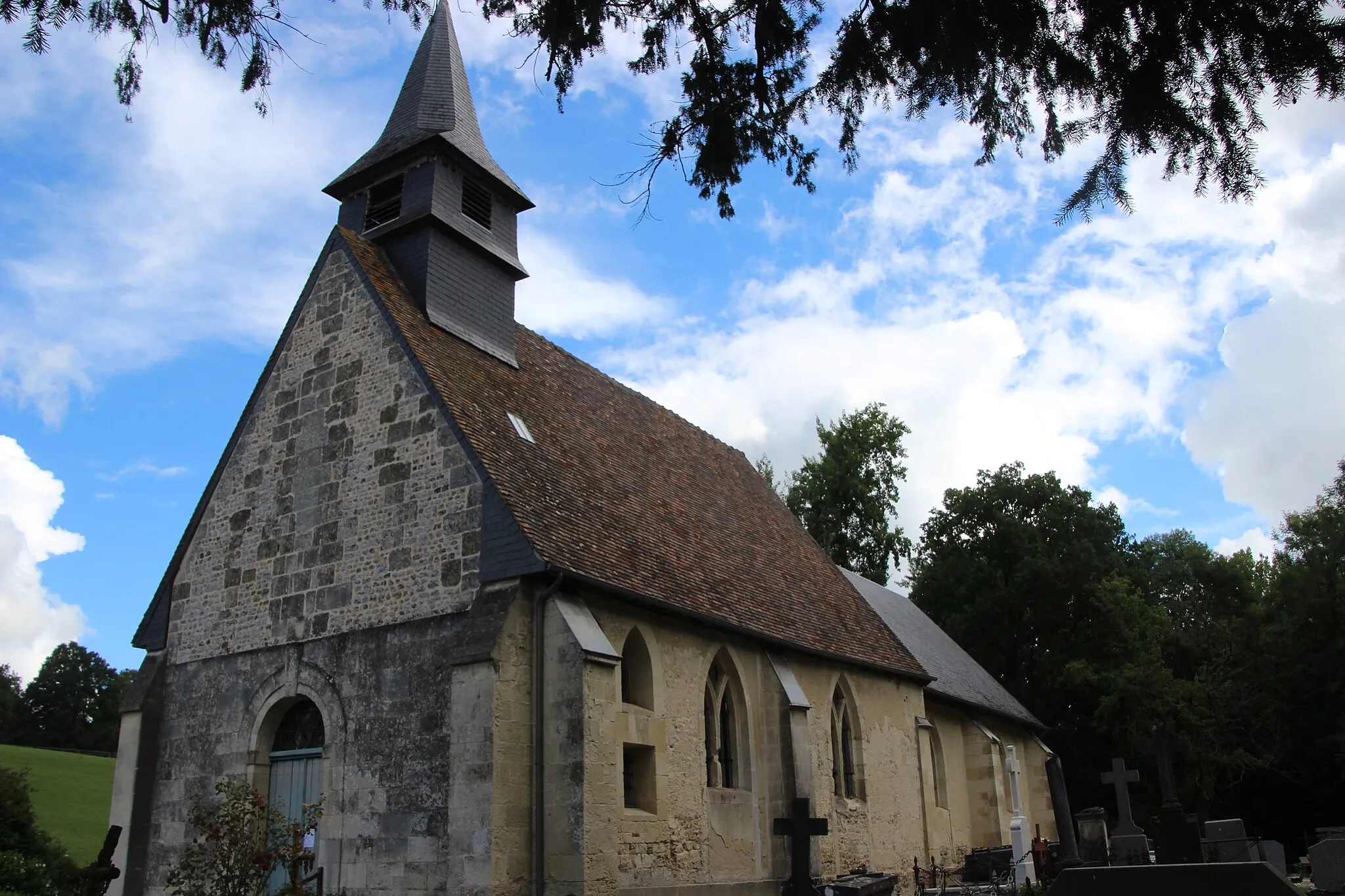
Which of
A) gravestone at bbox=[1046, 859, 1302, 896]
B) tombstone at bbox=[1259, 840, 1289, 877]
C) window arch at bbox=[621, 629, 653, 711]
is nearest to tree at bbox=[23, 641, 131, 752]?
window arch at bbox=[621, 629, 653, 711]

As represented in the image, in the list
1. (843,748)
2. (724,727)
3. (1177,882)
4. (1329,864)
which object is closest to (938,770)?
(843,748)

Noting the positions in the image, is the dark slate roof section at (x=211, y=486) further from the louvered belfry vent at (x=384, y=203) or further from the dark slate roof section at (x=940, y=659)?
the dark slate roof section at (x=940, y=659)

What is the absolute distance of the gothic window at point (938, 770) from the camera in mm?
23438

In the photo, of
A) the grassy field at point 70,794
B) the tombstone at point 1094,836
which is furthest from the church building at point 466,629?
the grassy field at point 70,794

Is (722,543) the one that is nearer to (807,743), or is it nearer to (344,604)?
(807,743)

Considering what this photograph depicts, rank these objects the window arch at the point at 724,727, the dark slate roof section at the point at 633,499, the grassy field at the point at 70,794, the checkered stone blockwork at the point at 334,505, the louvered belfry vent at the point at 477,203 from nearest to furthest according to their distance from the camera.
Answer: the checkered stone blockwork at the point at 334,505 < the dark slate roof section at the point at 633,499 < the window arch at the point at 724,727 < the louvered belfry vent at the point at 477,203 < the grassy field at the point at 70,794

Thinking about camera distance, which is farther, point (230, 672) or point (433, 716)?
point (230, 672)

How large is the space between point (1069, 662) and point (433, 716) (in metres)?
28.8

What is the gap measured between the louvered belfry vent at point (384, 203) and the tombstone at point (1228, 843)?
56.9ft

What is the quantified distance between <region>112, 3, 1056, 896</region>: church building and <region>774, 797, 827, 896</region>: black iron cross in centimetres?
22

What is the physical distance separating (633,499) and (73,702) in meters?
63.9

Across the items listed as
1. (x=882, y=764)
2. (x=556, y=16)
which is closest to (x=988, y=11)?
(x=556, y=16)

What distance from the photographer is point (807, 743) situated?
52.9 ft

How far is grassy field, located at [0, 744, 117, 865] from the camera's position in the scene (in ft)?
89.7
